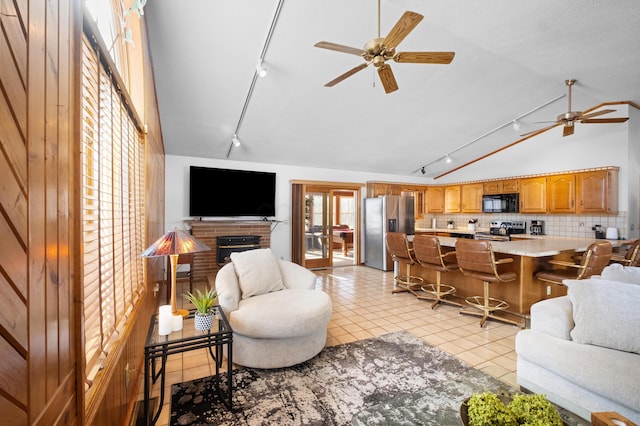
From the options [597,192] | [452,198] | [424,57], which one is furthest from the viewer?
[452,198]

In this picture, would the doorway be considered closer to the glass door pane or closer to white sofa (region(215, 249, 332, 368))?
A: the glass door pane

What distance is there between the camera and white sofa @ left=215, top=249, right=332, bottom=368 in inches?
84.0

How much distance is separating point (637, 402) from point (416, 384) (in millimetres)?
1120

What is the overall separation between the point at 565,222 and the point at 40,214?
7179 mm

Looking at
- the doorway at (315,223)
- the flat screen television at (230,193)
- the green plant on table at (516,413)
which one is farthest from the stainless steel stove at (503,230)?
the green plant on table at (516,413)

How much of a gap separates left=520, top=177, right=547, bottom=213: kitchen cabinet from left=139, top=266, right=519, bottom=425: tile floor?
344cm

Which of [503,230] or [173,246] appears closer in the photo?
[173,246]

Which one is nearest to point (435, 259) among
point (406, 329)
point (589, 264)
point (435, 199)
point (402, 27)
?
point (406, 329)

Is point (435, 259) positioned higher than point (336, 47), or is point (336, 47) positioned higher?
point (336, 47)

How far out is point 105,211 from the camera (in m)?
1.41

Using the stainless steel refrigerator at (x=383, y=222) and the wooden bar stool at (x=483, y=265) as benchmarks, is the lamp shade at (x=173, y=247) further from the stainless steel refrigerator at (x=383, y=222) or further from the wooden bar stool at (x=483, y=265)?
the stainless steel refrigerator at (x=383, y=222)

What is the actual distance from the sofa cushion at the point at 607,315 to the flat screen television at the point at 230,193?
4.84 m

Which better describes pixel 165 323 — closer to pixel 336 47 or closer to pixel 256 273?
pixel 256 273

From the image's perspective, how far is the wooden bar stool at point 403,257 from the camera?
4.17 m
